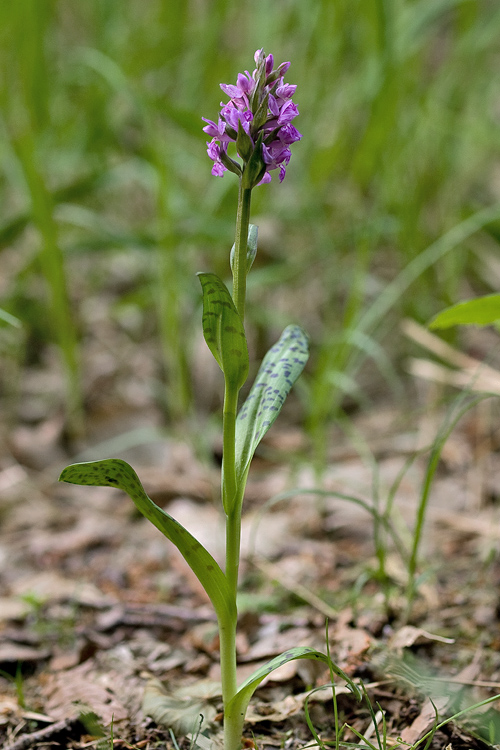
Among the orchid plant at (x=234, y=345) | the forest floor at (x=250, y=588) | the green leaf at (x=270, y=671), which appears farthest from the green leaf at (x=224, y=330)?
the forest floor at (x=250, y=588)

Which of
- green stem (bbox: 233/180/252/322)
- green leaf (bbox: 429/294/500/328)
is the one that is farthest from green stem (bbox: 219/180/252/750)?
green leaf (bbox: 429/294/500/328)

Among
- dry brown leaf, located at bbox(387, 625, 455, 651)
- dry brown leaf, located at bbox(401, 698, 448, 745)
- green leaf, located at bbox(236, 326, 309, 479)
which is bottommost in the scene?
dry brown leaf, located at bbox(401, 698, 448, 745)

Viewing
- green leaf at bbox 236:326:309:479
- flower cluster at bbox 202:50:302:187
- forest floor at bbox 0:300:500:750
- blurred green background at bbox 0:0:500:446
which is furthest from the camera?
blurred green background at bbox 0:0:500:446

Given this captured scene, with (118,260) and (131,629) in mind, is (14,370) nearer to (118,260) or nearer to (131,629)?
(118,260)

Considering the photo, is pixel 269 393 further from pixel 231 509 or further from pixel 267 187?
pixel 267 187

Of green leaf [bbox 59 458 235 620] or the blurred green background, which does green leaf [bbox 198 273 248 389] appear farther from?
the blurred green background

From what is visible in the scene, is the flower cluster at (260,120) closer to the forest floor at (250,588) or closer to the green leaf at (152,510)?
the green leaf at (152,510)

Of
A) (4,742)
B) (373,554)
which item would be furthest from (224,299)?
(373,554)

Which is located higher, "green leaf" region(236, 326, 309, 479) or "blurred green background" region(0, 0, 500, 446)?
"blurred green background" region(0, 0, 500, 446)
